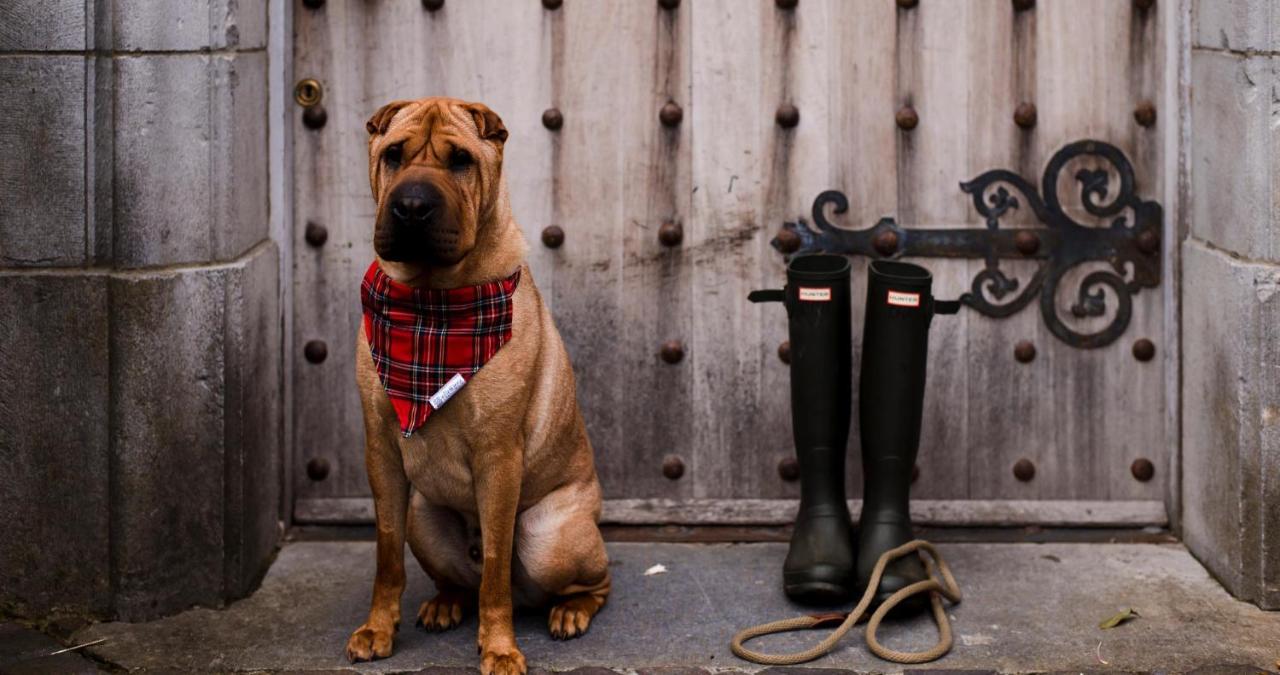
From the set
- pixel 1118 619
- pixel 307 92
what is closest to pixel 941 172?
pixel 1118 619

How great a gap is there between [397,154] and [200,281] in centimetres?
75

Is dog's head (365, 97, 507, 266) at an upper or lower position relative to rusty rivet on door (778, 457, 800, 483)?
upper

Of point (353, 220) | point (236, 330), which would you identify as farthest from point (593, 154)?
point (236, 330)

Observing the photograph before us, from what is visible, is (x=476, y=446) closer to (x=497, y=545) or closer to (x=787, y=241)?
(x=497, y=545)

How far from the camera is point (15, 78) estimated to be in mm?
3969

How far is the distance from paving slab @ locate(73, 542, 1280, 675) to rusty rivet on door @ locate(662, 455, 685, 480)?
23 centimetres

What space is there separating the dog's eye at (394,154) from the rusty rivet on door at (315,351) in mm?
1167

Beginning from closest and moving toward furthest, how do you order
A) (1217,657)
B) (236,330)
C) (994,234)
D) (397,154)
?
(397,154) < (1217,657) < (236,330) < (994,234)

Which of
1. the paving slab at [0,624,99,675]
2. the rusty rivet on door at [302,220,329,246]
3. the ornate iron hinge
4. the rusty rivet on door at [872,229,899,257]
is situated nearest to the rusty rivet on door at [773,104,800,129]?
the ornate iron hinge

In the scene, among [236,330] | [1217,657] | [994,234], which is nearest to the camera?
[1217,657]

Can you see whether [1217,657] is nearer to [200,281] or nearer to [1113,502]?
[1113,502]

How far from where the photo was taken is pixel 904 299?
14.0 feet

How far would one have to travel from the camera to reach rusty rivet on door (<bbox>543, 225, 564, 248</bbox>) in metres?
4.61

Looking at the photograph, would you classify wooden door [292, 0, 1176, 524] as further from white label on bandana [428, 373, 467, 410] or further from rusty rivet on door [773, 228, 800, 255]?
white label on bandana [428, 373, 467, 410]
